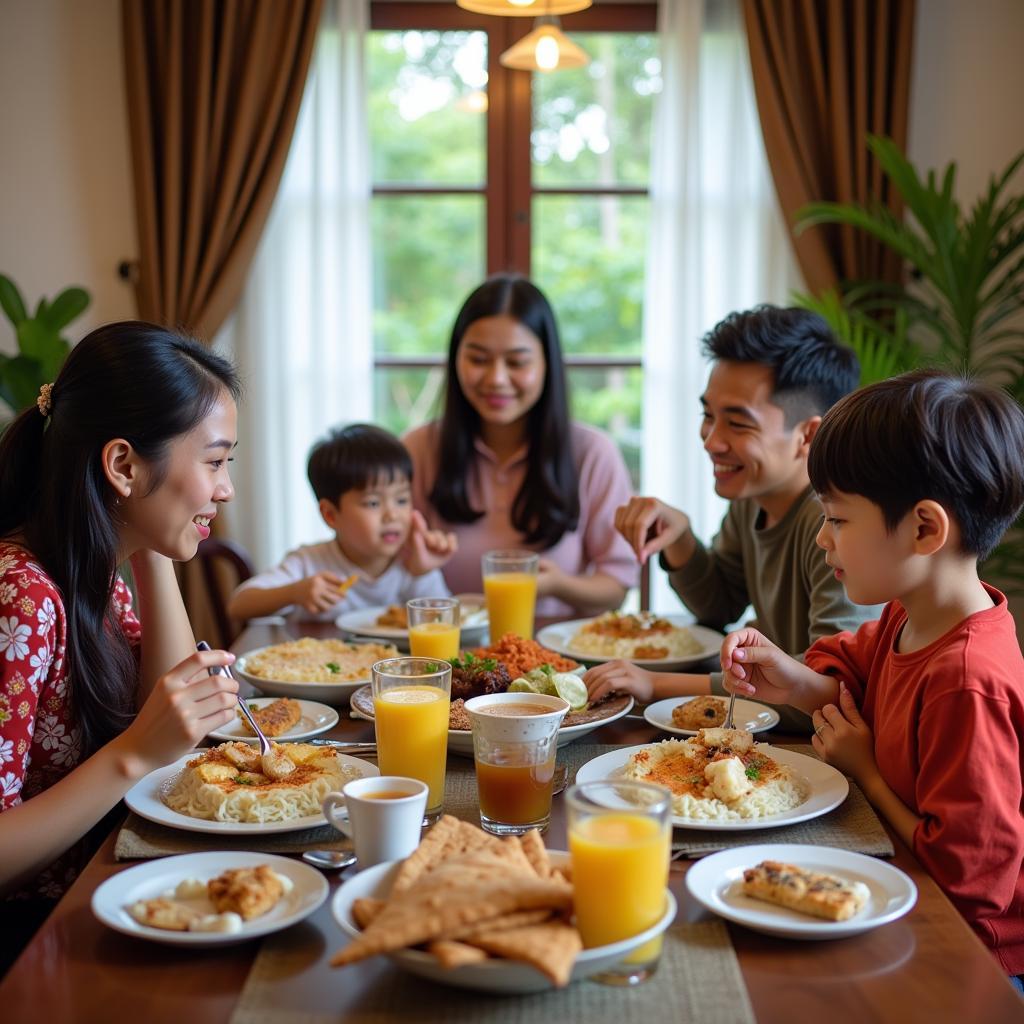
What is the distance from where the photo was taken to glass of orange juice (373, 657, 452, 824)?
1438mm

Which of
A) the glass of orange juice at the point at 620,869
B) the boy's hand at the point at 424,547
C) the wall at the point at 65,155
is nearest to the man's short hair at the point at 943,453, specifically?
the glass of orange juice at the point at 620,869

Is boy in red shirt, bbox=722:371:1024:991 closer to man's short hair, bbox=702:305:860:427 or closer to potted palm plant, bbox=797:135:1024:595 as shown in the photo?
man's short hair, bbox=702:305:860:427

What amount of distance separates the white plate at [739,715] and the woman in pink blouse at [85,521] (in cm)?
66

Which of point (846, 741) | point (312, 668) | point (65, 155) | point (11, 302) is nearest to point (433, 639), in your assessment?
point (312, 668)

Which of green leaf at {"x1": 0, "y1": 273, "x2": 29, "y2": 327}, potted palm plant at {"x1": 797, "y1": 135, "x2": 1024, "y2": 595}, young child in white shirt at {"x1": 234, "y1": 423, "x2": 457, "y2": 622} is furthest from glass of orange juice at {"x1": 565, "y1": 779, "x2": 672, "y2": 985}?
green leaf at {"x1": 0, "y1": 273, "x2": 29, "y2": 327}

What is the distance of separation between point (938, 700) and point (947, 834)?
17 cm

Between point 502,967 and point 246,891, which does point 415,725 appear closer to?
point 246,891

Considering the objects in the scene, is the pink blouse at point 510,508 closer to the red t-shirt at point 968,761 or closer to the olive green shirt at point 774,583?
the olive green shirt at point 774,583

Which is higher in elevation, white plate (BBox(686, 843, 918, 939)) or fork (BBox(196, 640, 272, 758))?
fork (BBox(196, 640, 272, 758))

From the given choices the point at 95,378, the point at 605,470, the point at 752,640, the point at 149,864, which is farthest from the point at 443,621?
the point at 605,470

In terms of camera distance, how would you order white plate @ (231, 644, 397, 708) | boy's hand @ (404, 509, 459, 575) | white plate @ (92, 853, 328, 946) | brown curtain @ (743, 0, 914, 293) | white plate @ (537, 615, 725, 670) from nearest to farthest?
white plate @ (92, 853, 328, 946) → white plate @ (231, 644, 397, 708) → white plate @ (537, 615, 725, 670) → boy's hand @ (404, 509, 459, 575) → brown curtain @ (743, 0, 914, 293)

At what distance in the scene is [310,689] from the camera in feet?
6.28

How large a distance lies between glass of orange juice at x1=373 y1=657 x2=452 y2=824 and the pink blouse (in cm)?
161

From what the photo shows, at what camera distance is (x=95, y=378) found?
1644 millimetres
